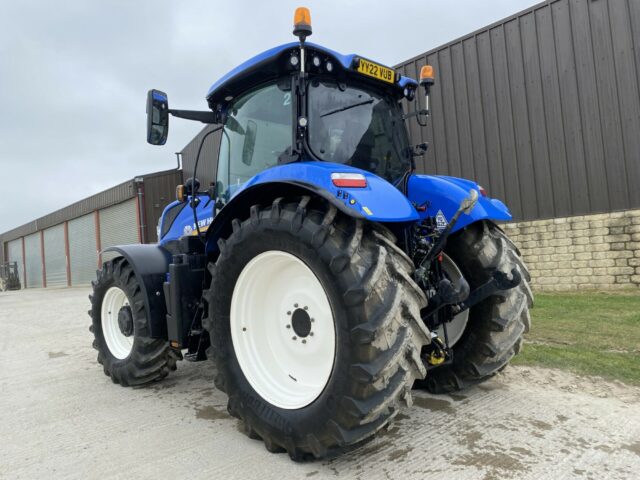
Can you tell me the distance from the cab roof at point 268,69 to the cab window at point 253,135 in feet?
0.23

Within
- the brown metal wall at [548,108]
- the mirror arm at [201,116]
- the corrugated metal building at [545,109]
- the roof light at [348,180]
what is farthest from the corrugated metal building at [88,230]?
the roof light at [348,180]

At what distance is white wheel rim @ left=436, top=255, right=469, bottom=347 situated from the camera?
331cm

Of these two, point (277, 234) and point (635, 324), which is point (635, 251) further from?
point (277, 234)

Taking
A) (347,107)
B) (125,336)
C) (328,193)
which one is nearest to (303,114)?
(347,107)

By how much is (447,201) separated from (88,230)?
27.8 meters

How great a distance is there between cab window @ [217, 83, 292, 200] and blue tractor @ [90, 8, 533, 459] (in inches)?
0.5

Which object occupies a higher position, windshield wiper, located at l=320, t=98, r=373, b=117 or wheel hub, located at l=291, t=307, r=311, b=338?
windshield wiper, located at l=320, t=98, r=373, b=117

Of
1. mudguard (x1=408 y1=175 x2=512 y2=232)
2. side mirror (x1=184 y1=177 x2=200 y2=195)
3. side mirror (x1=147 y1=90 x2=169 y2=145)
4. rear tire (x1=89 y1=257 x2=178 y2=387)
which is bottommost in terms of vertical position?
rear tire (x1=89 y1=257 x2=178 y2=387)

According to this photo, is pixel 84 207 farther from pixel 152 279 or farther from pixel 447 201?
pixel 447 201

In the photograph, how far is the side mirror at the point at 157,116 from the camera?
3.53 meters

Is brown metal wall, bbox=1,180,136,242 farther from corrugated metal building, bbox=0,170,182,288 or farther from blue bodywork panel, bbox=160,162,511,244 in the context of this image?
blue bodywork panel, bbox=160,162,511,244

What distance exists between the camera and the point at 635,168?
26.4 feet

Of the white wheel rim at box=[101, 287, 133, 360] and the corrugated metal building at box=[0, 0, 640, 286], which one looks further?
the corrugated metal building at box=[0, 0, 640, 286]

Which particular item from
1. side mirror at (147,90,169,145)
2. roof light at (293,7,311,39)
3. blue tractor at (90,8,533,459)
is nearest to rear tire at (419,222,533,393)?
blue tractor at (90,8,533,459)
